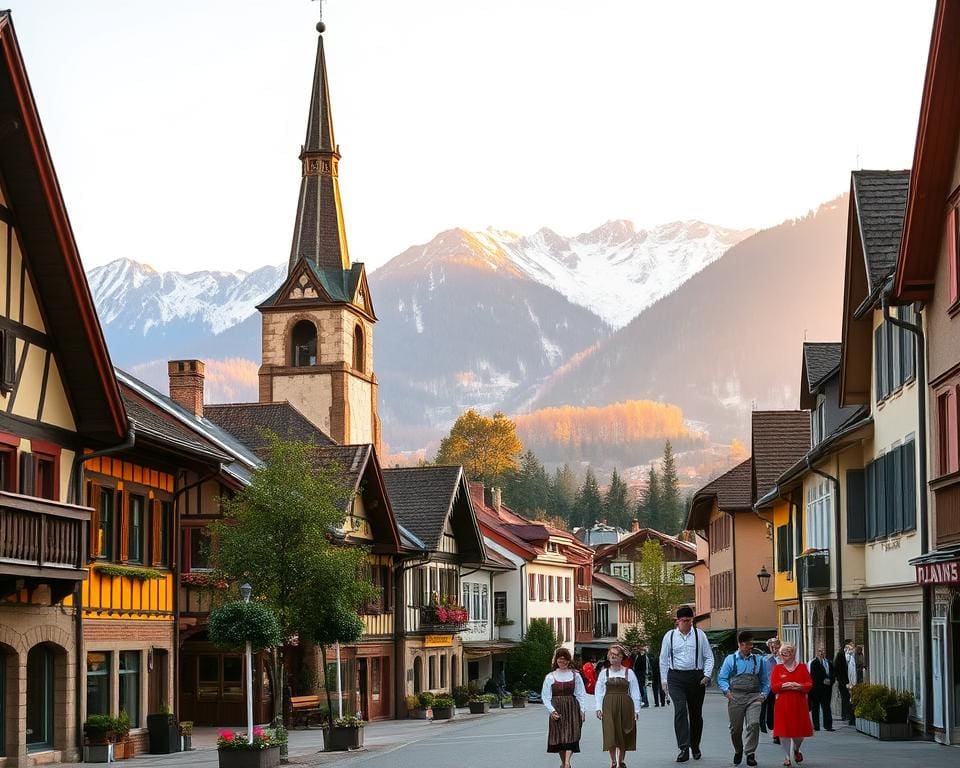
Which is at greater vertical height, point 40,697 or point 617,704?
point 617,704

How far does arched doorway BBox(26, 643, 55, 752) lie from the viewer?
2483 cm

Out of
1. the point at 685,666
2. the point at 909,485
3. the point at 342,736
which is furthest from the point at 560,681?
the point at 909,485

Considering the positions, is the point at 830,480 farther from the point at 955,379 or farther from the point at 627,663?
the point at 627,663

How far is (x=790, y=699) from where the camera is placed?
19.6m

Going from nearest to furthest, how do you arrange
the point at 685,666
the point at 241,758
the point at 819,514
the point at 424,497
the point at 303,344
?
1. the point at 685,666
2. the point at 241,758
3. the point at 819,514
4. the point at 424,497
5. the point at 303,344

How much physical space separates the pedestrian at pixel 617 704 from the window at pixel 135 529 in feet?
42.4

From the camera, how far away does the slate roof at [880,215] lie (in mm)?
28547

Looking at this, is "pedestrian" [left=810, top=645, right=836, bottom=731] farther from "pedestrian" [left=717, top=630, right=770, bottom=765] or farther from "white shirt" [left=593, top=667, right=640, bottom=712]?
"white shirt" [left=593, top=667, right=640, bottom=712]

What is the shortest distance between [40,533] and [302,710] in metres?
19.4

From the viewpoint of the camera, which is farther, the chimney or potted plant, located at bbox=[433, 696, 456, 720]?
the chimney

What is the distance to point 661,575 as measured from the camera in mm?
98000

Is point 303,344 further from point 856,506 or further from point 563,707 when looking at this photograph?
point 563,707

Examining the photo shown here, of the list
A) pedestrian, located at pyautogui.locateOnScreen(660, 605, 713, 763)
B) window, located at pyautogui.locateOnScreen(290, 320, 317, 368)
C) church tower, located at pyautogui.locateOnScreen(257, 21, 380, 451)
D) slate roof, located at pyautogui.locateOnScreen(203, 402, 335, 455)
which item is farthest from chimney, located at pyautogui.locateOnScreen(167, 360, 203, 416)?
window, located at pyautogui.locateOnScreen(290, 320, 317, 368)

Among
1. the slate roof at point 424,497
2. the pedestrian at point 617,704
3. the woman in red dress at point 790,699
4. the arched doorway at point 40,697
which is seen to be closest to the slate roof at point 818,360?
the slate roof at point 424,497
